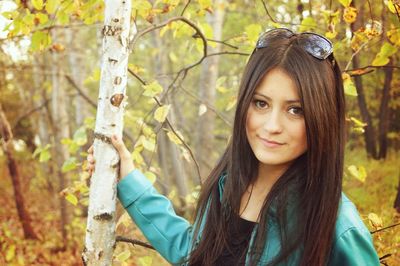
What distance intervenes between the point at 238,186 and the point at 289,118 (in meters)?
0.45

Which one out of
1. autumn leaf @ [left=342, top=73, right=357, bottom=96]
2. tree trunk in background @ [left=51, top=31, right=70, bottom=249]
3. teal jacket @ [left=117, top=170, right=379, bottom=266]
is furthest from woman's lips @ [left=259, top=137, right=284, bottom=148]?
tree trunk in background @ [left=51, top=31, right=70, bottom=249]

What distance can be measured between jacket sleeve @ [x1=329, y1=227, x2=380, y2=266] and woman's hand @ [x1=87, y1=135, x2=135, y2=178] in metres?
0.89

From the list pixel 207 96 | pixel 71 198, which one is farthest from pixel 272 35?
pixel 207 96

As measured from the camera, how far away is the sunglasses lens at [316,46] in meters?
1.59

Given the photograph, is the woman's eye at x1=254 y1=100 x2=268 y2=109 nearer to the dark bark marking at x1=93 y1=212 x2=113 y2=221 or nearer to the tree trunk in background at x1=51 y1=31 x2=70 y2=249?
the dark bark marking at x1=93 y1=212 x2=113 y2=221

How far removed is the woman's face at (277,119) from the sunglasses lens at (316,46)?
0.14 metres

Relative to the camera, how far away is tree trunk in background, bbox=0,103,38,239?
4691 millimetres

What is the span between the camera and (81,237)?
6172 millimetres

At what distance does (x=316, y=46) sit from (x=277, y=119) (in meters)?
0.31

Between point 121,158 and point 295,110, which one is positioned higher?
point 295,110

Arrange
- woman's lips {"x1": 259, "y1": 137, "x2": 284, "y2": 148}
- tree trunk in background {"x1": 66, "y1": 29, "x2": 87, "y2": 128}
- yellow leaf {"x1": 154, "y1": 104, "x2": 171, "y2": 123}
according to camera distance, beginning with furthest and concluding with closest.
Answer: tree trunk in background {"x1": 66, "y1": 29, "x2": 87, "y2": 128}, yellow leaf {"x1": 154, "y1": 104, "x2": 171, "y2": 123}, woman's lips {"x1": 259, "y1": 137, "x2": 284, "y2": 148}

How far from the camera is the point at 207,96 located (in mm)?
7031

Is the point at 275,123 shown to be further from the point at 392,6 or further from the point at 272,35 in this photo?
the point at 392,6

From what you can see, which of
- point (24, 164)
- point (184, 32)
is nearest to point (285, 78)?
point (184, 32)
